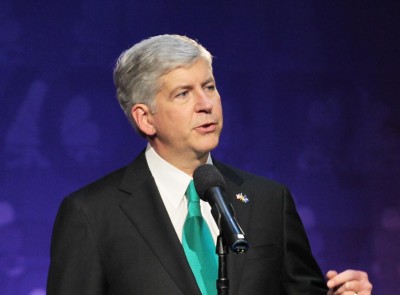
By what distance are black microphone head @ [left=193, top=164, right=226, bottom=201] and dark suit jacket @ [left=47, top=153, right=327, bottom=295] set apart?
0.43 metres

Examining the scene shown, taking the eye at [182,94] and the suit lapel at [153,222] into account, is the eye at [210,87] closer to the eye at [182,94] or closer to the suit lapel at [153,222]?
the eye at [182,94]

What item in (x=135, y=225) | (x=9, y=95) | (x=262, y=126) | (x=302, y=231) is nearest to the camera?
(x=135, y=225)

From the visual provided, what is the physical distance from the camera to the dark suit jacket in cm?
214

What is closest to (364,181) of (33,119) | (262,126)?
(262,126)

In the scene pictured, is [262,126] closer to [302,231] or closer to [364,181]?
[364,181]

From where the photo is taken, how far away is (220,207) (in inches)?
65.9

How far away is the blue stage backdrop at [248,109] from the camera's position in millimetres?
3102

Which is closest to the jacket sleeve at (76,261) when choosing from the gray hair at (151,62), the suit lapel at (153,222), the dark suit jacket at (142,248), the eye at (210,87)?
the dark suit jacket at (142,248)

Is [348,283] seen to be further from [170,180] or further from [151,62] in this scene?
[151,62]

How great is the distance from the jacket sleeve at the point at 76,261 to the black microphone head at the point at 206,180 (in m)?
0.50

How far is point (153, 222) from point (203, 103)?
345mm

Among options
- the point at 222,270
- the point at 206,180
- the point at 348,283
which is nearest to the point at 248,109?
the point at 348,283

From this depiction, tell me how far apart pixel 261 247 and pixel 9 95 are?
1304mm

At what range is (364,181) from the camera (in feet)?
11.4
